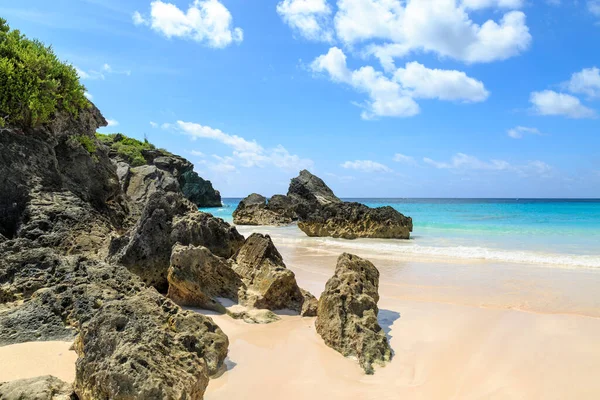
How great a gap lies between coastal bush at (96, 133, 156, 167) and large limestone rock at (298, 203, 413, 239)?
21.9 metres

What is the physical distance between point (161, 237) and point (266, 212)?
26.8m

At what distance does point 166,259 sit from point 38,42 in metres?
7.22

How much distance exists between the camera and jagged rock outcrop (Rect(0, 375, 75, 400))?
8.74ft

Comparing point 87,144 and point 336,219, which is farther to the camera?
point 336,219

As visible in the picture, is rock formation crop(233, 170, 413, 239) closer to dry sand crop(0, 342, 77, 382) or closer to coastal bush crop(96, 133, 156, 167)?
coastal bush crop(96, 133, 156, 167)

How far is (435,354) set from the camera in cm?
486

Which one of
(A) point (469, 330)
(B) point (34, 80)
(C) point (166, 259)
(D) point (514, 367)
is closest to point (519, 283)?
(A) point (469, 330)

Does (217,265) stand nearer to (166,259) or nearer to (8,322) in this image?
(166,259)

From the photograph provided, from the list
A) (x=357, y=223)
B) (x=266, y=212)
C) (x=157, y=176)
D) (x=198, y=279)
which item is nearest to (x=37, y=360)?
(x=198, y=279)

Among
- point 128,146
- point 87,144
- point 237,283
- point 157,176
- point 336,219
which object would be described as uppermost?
point 128,146

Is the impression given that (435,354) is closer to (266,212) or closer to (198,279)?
(198,279)

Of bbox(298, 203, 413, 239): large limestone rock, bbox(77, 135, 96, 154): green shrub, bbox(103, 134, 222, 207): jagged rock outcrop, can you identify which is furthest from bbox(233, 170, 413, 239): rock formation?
bbox(77, 135, 96, 154): green shrub

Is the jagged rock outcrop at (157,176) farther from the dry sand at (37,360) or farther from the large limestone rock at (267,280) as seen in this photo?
the dry sand at (37,360)

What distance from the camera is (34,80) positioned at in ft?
28.6
